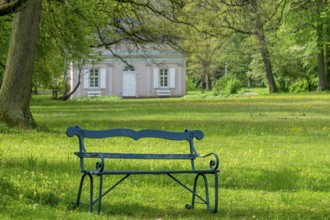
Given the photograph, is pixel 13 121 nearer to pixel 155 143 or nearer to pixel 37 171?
pixel 155 143

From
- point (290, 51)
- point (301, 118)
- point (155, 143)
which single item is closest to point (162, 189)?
point (155, 143)

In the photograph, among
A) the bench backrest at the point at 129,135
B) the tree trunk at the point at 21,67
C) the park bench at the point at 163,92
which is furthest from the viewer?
A: the park bench at the point at 163,92

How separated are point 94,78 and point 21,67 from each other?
162ft

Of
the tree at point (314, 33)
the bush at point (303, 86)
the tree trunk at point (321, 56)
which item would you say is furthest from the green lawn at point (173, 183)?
the bush at point (303, 86)

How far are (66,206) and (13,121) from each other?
11.1m

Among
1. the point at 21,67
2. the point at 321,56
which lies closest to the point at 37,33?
the point at 21,67

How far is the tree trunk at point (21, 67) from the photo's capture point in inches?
729

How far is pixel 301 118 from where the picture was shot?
2639 cm

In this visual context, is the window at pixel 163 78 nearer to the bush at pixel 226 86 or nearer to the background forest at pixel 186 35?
the bush at pixel 226 86

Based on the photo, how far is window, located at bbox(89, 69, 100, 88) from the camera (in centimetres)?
6756

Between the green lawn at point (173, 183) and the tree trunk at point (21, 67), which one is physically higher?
the tree trunk at point (21, 67)

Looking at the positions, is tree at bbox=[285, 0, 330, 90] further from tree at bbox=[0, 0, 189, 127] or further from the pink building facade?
tree at bbox=[0, 0, 189, 127]

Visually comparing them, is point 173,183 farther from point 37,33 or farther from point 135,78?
point 135,78

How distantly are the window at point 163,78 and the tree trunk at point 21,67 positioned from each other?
49496mm
